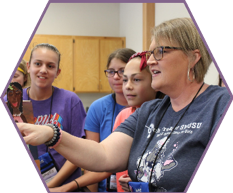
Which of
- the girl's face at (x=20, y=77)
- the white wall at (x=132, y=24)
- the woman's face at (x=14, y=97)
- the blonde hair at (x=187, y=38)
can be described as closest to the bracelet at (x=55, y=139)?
the woman's face at (x=14, y=97)

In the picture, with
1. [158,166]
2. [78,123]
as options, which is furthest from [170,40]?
[78,123]

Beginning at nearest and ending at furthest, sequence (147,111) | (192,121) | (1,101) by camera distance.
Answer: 1. (1,101)
2. (192,121)
3. (147,111)

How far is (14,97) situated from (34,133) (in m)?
0.23

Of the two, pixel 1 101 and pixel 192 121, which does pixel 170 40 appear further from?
pixel 1 101

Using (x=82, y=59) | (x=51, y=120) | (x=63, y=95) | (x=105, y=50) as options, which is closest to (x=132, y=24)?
(x=105, y=50)

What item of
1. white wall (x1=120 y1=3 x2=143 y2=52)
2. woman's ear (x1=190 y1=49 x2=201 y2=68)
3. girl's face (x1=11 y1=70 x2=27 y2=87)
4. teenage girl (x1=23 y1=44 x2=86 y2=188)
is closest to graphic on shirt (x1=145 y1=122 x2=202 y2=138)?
woman's ear (x1=190 y1=49 x2=201 y2=68)

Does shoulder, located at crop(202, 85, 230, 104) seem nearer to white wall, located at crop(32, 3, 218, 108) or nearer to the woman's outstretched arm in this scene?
the woman's outstretched arm

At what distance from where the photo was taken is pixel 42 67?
1297 mm

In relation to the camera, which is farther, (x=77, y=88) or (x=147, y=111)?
(x=77, y=88)

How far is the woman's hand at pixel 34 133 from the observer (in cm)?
67

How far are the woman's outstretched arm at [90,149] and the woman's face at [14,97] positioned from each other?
195 millimetres

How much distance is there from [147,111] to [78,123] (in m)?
0.61

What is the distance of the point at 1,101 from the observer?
63cm

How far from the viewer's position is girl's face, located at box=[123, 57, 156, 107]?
1.14 meters
